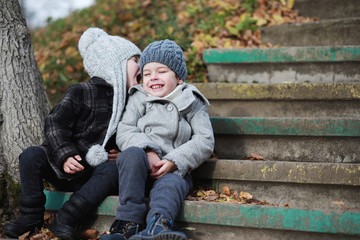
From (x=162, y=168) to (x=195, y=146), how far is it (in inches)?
11.9

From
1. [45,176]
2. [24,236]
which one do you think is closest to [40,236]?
[24,236]

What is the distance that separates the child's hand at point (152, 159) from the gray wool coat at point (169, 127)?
0.12ft

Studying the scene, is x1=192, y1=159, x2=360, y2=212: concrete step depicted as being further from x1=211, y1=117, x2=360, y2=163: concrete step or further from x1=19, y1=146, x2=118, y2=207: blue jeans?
x1=19, y1=146, x2=118, y2=207: blue jeans

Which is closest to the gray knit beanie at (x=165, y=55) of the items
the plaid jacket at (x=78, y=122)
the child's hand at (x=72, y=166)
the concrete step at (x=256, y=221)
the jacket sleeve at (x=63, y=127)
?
the plaid jacket at (x=78, y=122)

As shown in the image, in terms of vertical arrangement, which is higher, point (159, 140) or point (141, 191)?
point (159, 140)

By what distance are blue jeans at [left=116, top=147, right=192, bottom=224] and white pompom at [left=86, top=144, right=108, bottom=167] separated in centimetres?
25

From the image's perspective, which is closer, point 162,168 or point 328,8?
point 162,168

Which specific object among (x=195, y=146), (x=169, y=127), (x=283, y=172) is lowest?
(x=283, y=172)

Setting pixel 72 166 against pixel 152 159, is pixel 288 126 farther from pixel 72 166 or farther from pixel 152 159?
pixel 72 166

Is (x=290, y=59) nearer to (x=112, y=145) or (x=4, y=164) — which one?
(x=112, y=145)

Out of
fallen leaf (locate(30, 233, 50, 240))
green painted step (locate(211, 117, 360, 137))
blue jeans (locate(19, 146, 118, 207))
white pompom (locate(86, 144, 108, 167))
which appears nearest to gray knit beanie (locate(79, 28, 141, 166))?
white pompom (locate(86, 144, 108, 167))

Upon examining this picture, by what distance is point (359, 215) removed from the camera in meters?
2.31

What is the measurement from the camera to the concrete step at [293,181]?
276 cm

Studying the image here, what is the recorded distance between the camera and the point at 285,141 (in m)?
3.31
